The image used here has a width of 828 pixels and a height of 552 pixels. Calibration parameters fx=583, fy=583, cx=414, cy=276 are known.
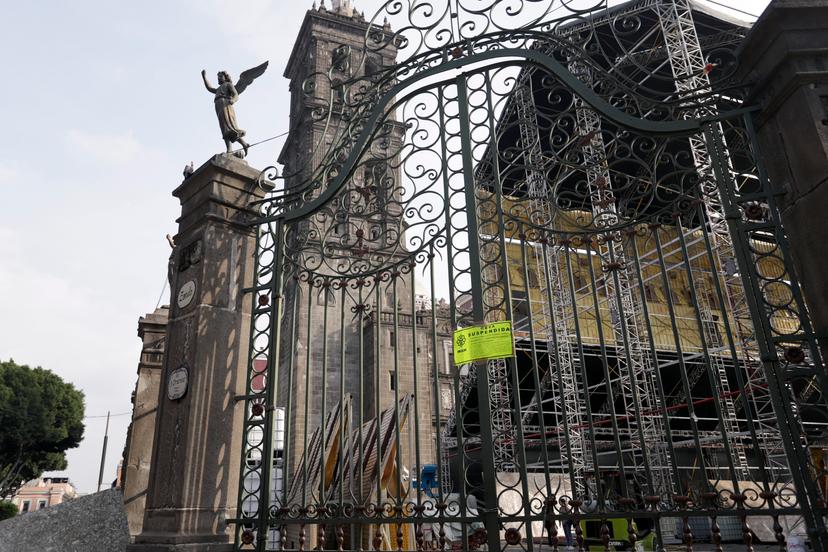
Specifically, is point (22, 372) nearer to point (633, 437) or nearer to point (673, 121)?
point (633, 437)

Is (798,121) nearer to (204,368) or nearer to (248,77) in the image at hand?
(204,368)

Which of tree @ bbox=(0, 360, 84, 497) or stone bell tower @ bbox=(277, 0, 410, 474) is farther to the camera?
tree @ bbox=(0, 360, 84, 497)

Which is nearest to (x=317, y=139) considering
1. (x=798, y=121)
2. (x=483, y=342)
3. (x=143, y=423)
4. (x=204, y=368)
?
(x=143, y=423)

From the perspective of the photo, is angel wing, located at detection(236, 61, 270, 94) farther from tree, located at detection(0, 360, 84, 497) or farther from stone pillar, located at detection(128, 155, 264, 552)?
tree, located at detection(0, 360, 84, 497)

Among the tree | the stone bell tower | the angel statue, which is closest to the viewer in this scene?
the angel statue

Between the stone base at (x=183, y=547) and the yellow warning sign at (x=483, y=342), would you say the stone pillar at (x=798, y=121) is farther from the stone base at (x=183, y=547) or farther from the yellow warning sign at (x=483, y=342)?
the stone base at (x=183, y=547)

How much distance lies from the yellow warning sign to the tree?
28.9m

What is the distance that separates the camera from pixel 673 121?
429 cm

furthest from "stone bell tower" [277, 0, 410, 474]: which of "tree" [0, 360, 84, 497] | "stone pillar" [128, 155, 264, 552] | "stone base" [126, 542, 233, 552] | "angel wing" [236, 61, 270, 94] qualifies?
"stone base" [126, 542, 233, 552]

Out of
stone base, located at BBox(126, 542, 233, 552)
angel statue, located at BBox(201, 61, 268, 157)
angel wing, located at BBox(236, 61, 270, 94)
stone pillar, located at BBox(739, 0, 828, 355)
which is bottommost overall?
stone base, located at BBox(126, 542, 233, 552)

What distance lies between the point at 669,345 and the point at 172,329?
58.6 feet

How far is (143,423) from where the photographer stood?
9.05 meters

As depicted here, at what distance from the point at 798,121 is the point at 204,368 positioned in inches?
190

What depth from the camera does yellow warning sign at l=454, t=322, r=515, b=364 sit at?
428 centimetres
